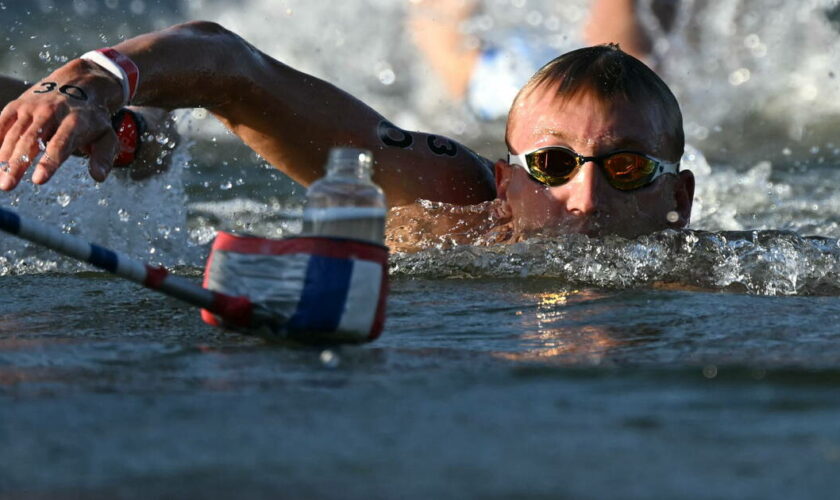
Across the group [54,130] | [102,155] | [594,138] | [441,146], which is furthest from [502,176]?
[54,130]

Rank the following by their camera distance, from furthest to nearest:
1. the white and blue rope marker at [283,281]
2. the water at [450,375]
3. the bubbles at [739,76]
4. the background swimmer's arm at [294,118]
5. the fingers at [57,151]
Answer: the bubbles at [739,76]
the background swimmer's arm at [294,118]
the fingers at [57,151]
the white and blue rope marker at [283,281]
the water at [450,375]

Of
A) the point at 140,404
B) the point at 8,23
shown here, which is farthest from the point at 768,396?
the point at 8,23

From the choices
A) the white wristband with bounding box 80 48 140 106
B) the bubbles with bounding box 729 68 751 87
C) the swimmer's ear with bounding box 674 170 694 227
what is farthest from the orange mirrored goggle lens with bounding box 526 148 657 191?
the bubbles with bounding box 729 68 751 87

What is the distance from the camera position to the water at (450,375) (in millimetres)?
1739

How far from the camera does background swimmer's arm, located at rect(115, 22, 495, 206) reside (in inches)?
157

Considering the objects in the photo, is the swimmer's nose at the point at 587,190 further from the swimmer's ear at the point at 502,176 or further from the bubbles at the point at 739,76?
the bubbles at the point at 739,76

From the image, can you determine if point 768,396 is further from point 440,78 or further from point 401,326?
point 440,78

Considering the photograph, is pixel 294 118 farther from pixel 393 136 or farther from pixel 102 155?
pixel 102 155

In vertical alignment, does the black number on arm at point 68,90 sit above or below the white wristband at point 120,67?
below

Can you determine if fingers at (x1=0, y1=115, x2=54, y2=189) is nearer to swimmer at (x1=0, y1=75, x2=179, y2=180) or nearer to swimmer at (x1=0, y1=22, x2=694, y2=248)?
swimmer at (x1=0, y1=22, x2=694, y2=248)

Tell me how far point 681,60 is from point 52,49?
17.1 feet

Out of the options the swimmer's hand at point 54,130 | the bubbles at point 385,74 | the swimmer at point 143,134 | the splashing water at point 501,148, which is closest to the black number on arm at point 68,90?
the swimmer's hand at point 54,130

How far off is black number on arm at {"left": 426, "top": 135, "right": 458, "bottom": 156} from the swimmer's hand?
1418mm

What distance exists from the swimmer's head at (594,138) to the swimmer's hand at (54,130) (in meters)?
1.42
